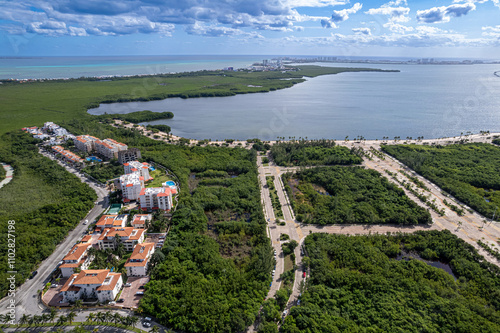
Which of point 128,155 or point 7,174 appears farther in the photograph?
point 128,155

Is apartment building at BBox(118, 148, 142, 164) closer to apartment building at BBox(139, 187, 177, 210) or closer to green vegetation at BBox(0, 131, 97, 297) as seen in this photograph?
green vegetation at BBox(0, 131, 97, 297)

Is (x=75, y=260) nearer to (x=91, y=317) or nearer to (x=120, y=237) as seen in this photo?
(x=120, y=237)

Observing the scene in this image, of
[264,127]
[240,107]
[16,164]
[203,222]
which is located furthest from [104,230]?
[240,107]

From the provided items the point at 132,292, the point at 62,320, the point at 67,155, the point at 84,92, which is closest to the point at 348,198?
the point at 132,292

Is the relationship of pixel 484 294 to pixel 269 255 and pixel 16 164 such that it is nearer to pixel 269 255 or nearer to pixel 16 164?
pixel 269 255

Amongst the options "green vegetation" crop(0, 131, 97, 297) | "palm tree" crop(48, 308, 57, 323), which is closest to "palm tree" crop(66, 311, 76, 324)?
"palm tree" crop(48, 308, 57, 323)
